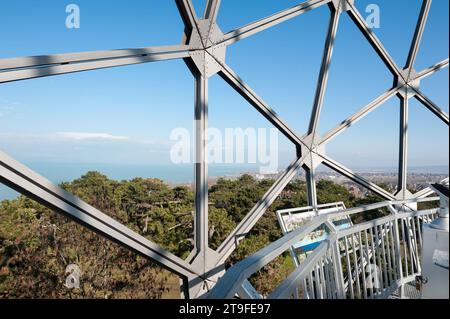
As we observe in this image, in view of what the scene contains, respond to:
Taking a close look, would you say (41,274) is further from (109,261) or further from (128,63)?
(128,63)

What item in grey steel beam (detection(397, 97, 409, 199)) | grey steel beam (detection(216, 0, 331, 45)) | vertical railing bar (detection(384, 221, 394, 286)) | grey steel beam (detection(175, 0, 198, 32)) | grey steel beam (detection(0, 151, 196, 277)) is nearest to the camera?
grey steel beam (detection(0, 151, 196, 277))

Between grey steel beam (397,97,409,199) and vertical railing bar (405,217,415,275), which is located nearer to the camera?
vertical railing bar (405,217,415,275)

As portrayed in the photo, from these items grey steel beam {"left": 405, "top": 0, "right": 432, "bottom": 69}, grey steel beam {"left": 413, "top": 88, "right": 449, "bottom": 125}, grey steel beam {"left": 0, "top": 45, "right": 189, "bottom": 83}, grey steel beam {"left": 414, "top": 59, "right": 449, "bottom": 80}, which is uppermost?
grey steel beam {"left": 405, "top": 0, "right": 432, "bottom": 69}

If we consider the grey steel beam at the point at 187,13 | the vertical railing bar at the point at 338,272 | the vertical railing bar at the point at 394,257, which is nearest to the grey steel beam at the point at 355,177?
the vertical railing bar at the point at 394,257

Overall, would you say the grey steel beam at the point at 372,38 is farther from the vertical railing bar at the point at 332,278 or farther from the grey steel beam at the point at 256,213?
the vertical railing bar at the point at 332,278

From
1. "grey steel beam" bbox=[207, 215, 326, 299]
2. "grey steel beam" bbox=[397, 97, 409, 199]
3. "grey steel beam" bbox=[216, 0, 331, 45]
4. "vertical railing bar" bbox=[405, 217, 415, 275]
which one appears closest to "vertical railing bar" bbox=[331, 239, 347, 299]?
"grey steel beam" bbox=[207, 215, 326, 299]

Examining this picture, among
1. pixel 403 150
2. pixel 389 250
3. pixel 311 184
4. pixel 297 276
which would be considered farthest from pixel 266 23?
pixel 403 150

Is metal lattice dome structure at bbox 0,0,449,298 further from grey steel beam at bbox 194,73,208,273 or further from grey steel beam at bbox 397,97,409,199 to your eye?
grey steel beam at bbox 397,97,409,199

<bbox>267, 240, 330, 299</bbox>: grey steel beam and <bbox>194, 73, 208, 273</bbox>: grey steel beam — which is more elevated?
<bbox>194, 73, 208, 273</bbox>: grey steel beam
